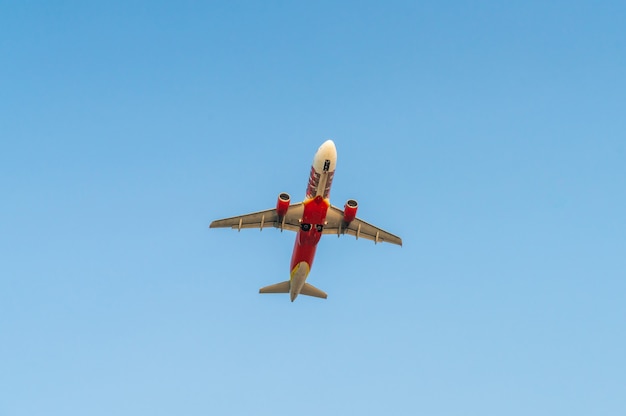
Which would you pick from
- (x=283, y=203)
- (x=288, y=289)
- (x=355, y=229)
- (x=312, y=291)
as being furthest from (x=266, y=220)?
(x=312, y=291)

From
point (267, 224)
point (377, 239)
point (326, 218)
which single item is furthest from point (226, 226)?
point (377, 239)

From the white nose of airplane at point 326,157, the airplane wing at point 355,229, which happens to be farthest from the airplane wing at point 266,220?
the white nose of airplane at point 326,157

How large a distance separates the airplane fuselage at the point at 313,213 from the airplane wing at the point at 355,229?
7.43 ft

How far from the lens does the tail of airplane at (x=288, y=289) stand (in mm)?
76250

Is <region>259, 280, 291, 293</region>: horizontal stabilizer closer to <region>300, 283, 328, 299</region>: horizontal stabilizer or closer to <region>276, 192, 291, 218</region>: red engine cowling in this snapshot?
<region>300, 283, 328, 299</region>: horizontal stabilizer

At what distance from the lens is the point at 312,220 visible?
66.1 metres

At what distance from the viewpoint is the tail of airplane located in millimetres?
76250

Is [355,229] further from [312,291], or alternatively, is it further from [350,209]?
[312,291]

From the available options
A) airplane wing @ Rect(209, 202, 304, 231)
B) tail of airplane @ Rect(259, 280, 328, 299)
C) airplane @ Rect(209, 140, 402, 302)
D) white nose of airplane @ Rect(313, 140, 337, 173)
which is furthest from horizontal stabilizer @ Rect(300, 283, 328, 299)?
white nose of airplane @ Rect(313, 140, 337, 173)

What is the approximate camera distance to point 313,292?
255 ft

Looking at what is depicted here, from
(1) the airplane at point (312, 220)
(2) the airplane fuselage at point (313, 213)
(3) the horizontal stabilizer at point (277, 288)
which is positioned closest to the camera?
(2) the airplane fuselage at point (313, 213)

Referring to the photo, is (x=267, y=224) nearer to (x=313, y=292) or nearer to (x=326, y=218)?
(x=326, y=218)

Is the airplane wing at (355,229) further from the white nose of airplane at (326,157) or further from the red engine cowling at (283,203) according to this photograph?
the white nose of airplane at (326,157)

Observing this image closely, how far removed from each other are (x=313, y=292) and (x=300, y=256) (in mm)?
9076
